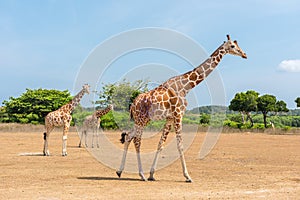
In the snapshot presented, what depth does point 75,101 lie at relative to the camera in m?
21.8

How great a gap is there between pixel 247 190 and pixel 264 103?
65.1 m

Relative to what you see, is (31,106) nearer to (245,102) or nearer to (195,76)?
(245,102)

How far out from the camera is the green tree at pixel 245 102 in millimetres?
73375

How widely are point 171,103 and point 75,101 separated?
35.1 feet

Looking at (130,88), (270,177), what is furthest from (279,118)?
(270,177)

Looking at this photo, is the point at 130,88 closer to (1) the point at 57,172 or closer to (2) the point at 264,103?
(1) the point at 57,172

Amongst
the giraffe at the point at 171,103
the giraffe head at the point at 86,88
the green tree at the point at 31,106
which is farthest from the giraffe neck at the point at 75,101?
the green tree at the point at 31,106

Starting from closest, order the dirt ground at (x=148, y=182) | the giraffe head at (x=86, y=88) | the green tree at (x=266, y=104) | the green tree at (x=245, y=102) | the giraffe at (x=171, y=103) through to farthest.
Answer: the dirt ground at (x=148, y=182), the giraffe at (x=171, y=103), the giraffe head at (x=86, y=88), the green tree at (x=266, y=104), the green tree at (x=245, y=102)

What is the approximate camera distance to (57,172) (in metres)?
13.7

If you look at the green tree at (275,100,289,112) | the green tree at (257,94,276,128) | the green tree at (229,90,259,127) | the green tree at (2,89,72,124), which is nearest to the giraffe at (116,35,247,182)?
the green tree at (2,89,72,124)

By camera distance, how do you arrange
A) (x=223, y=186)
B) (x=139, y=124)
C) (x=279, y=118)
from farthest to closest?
(x=279, y=118), (x=139, y=124), (x=223, y=186)

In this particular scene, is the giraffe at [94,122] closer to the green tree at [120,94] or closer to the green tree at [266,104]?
the green tree at [120,94]

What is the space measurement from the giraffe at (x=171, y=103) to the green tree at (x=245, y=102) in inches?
2436

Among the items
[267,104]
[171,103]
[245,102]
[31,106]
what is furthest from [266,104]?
[171,103]
